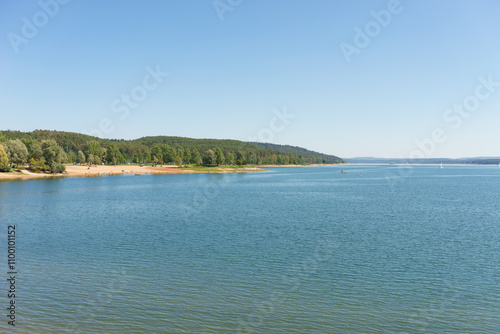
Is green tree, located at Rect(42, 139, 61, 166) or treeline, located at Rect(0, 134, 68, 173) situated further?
green tree, located at Rect(42, 139, 61, 166)

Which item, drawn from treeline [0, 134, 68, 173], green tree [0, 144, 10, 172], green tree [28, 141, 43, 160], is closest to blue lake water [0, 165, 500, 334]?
green tree [0, 144, 10, 172]

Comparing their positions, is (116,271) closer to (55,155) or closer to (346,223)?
(346,223)

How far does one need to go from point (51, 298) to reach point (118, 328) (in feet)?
19.6

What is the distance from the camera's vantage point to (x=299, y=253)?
30.7 metres

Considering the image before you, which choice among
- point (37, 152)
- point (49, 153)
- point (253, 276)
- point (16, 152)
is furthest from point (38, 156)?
point (253, 276)

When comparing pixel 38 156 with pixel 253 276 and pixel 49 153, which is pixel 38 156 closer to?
pixel 49 153

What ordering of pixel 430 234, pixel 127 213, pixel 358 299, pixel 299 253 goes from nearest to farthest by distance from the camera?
pixel 358 299 → pixel 299 253 → pixel 430 234 → pixel 127 213

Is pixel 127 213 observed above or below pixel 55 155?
below

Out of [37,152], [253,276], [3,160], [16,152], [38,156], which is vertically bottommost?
[253,276]

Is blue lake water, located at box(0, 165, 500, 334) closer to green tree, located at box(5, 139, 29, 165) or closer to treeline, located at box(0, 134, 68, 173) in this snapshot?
green tree, located at box(5, 139, 29, 165)

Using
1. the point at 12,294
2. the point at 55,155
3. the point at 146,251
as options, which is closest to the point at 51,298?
the point at 12,294

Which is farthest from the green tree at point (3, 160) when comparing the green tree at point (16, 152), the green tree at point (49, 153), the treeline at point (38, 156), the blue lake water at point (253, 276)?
the blue lake water at point (253, 276)

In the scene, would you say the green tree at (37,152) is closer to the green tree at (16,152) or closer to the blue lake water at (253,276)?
the green tree at (16,152)

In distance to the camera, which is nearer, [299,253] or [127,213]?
[299,253]
